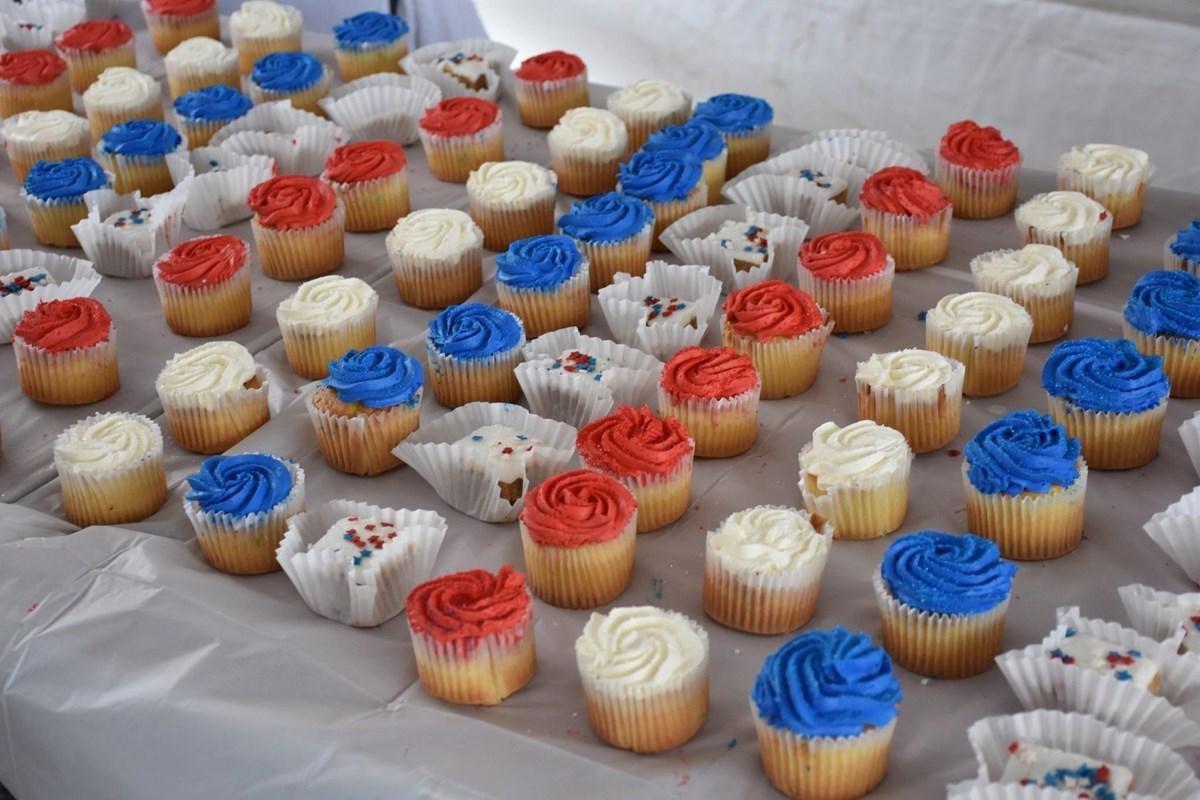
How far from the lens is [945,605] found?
6.63 feet

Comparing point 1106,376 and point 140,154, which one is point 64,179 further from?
point 1106,376

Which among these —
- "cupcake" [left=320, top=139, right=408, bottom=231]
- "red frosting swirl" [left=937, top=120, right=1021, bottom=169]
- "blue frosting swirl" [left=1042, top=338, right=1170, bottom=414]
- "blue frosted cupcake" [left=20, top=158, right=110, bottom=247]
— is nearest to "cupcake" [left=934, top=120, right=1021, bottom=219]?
"red frosting swirl" [left=937, top=120, right=1021, bottom=169]

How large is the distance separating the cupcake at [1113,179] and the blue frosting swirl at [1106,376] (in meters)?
0.72

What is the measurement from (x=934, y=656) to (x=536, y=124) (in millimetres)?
2158

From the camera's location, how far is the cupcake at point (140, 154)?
3.40 metres

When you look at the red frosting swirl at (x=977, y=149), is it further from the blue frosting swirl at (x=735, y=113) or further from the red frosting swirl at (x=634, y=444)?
the red frosting swirl at (x=634, y=444)

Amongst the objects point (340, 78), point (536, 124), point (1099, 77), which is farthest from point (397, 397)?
point (1099, 77)

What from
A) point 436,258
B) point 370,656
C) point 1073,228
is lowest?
point 370,656

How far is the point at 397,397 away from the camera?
2543 mm

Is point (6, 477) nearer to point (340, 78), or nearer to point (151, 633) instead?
point (151, 633)

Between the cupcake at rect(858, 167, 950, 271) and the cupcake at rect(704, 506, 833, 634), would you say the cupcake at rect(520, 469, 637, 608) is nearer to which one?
the cupcake at rect(704, 506, 833, 634)

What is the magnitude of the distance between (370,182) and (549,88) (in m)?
0.69

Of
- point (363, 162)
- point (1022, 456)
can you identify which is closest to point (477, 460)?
point (1022, 456)

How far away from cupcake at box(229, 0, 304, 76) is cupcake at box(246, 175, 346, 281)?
1052 millimetres
